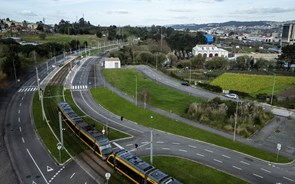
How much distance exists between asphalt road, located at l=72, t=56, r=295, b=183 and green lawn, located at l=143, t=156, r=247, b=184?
4.41 ft

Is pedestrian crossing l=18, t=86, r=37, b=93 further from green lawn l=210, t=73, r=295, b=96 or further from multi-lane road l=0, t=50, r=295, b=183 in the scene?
green lawn l=210, t=73, r=295, b=96

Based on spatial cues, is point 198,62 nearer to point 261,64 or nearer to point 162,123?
point 261,64

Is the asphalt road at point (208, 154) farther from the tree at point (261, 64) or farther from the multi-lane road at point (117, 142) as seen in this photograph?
the tree at point (261, 64)

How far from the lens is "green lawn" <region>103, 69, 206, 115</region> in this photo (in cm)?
5779

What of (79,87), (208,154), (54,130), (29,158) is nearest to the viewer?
(29,158)

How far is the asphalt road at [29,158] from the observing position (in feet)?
97.1

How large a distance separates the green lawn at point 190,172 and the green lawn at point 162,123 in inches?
319

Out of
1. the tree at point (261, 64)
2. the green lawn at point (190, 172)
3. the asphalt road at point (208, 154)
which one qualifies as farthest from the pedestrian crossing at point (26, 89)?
the tree at point (261, 64)

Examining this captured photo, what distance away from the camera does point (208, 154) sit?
118 ft

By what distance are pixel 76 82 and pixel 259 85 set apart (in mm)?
61735

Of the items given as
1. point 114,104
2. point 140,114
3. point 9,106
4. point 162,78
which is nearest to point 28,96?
point 9,106

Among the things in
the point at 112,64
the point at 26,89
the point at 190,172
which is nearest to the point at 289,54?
the point at 112,64

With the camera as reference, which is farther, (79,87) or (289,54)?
(289,54)

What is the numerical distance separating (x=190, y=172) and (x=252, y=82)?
214 ft
